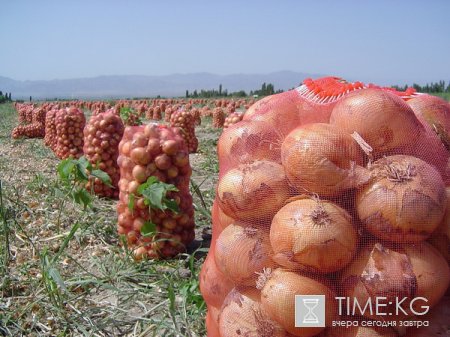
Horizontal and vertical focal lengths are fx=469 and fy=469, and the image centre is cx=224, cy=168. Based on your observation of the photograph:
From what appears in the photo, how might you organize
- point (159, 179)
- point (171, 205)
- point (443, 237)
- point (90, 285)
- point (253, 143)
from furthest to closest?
point (159, 179)
point (171, 205)
point (90, 285)
point (253, 143)
point (443, 237)

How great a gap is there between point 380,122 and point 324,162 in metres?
0.24

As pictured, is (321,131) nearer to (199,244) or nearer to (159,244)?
(159,244)

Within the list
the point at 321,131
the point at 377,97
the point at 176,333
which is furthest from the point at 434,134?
the point at 176,333

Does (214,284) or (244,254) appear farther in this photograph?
(214,284)

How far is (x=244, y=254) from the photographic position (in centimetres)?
147

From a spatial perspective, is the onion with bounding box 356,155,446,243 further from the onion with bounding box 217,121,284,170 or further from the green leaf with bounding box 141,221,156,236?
the green leaf with bounding box 141,221,156,236

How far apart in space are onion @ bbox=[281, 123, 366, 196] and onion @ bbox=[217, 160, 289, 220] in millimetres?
52

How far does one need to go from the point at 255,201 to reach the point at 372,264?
0.39 m

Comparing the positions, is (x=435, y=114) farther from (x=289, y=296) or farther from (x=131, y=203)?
(x=131, y=203)

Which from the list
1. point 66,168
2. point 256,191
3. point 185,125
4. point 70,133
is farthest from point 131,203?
point 185,125

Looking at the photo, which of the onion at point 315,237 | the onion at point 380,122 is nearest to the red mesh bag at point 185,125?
the onion at point 380,122

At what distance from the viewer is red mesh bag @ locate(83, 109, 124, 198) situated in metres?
4.41

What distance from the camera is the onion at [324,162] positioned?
4.57 feet

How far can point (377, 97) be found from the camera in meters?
1.51
